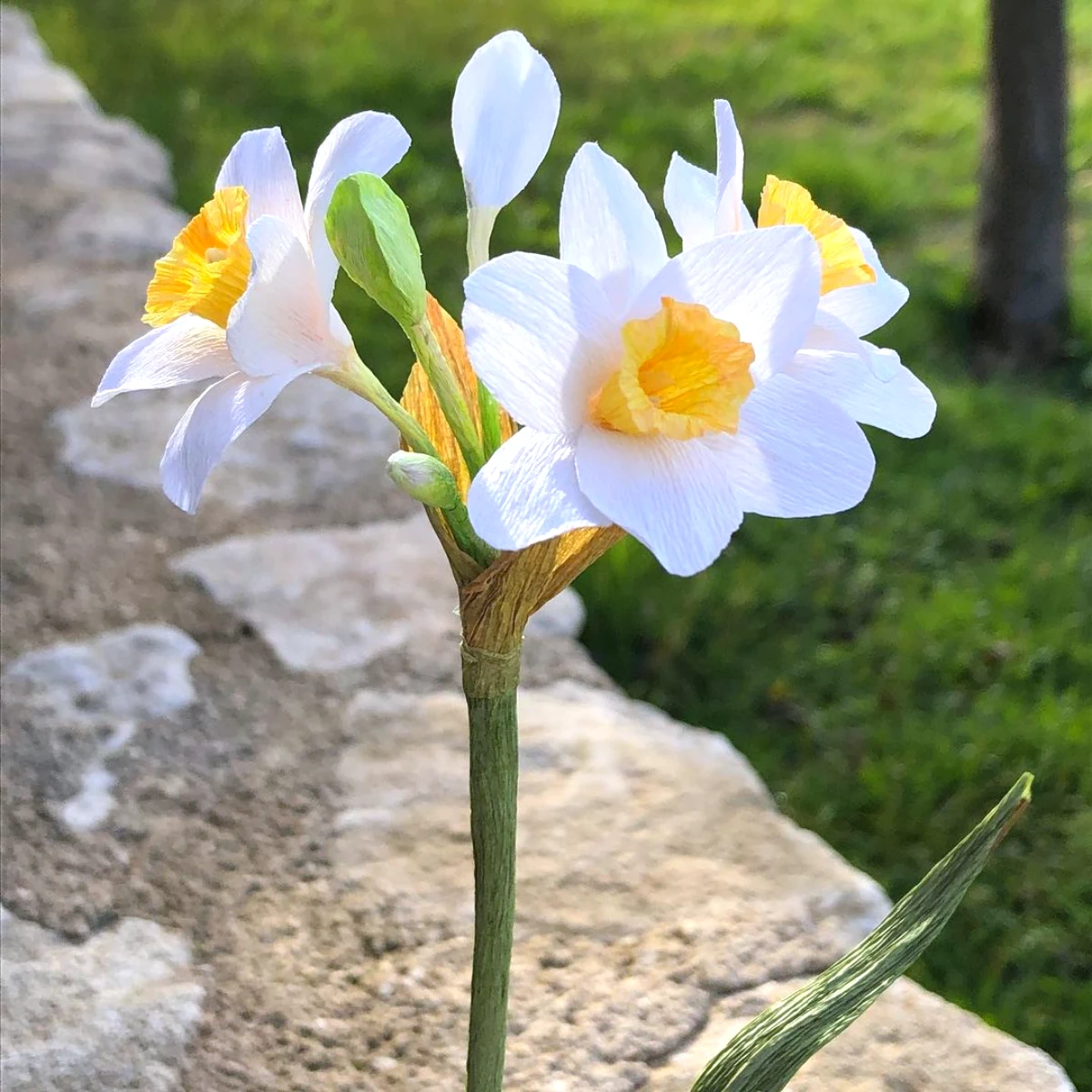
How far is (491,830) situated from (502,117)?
1.04 ft

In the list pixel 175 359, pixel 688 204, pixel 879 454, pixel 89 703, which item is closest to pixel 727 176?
pixel 688 204

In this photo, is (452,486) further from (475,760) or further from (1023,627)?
(1023,627)

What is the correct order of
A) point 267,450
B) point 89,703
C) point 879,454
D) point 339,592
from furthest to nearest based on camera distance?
point 879,454, point 267,450, point 339,592, point 89,703

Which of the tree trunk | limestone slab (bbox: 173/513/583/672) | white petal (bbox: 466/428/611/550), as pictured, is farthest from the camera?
the tree trunk

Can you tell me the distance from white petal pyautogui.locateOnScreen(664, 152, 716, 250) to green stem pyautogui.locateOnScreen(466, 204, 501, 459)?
0.25ft

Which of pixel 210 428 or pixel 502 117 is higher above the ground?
pixel 502 117

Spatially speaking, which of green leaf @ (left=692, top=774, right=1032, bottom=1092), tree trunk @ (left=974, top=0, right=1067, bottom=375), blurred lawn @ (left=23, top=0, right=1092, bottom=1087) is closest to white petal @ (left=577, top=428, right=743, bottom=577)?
green leaf @ (left=692, top=774, right=1032, bottom=1092)

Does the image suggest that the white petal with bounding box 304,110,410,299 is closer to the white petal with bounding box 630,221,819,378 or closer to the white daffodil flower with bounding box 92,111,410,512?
the white daffodil flower with bounding box 92,111,410,512

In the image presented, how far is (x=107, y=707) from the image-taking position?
1.12m

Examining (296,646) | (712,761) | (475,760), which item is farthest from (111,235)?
(475,760)

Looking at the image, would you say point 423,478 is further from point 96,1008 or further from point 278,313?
point 96,1008

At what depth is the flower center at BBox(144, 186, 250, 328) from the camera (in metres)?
0.51

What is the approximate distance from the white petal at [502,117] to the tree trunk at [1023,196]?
1973mm

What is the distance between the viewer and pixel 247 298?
0.47 m
